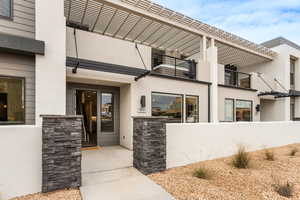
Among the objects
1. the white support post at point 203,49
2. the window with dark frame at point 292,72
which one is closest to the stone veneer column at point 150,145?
the white support post at point 203,49

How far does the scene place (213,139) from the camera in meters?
5.69

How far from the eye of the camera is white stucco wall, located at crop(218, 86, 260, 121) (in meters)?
9.66

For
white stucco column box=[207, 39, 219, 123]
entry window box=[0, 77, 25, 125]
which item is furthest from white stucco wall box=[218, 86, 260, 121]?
entry window box=[0, 77, 25, 125]

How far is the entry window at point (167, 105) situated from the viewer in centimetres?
738

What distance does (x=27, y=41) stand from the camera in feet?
14.7

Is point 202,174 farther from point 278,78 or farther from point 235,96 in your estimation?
point 278,78

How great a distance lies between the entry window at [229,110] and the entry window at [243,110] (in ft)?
1.57

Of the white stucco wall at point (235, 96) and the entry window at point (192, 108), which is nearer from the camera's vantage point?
the entry window at point (192, 108)

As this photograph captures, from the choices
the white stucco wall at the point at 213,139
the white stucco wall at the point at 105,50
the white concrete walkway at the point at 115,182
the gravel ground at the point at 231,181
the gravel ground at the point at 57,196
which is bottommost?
the gravel ground at the point at 231,181

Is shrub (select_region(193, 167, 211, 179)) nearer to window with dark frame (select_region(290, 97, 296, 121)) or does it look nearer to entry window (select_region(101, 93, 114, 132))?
entry window (select_region(101, 93, 114, 132))

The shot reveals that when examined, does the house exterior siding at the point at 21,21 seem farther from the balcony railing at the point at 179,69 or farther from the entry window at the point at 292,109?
the entry window at the point at 292,109

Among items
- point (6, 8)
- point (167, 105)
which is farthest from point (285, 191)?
point (6, 8)

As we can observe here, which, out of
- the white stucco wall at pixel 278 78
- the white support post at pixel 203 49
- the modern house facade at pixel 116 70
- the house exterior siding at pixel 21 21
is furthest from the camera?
the white stucco wall at pixel 278 78

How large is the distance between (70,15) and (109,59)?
3324 millimetres
